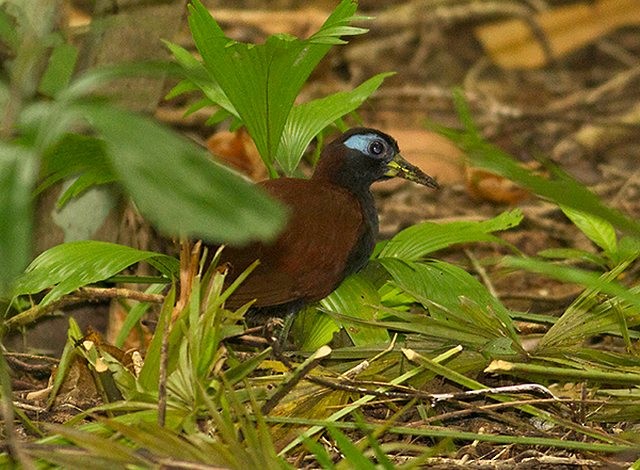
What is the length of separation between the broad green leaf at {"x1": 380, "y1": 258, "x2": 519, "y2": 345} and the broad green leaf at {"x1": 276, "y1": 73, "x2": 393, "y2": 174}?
35 cm

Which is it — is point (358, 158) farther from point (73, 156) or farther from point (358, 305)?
point (73, 156)

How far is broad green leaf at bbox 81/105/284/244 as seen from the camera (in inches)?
48.0

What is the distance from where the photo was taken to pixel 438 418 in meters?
2.20

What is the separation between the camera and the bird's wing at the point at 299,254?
7.89 ft

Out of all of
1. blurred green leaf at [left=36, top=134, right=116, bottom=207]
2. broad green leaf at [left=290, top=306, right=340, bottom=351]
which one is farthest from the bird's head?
blurred green leaf at [left=36, top=134, right=116, bottom=207]

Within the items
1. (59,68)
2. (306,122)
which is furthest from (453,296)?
(59,68)

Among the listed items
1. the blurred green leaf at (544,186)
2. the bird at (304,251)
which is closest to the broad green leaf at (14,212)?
the blurred green leaf at (544,186)

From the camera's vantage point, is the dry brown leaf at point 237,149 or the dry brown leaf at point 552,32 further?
the dry brown leaf at point 552,32

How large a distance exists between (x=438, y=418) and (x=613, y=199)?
214cm

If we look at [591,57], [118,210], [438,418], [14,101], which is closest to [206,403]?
[438,418]

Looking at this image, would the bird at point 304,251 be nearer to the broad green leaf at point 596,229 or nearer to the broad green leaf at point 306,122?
the broad green leaf at point 306,122

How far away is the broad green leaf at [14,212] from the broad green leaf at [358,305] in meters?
1.22

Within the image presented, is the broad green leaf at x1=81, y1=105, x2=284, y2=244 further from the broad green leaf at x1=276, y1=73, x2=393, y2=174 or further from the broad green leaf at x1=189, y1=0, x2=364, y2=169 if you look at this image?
the broad green leaf at x1=276, y1=73, x2=393, y2=174

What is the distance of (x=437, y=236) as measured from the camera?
9.15 feet
